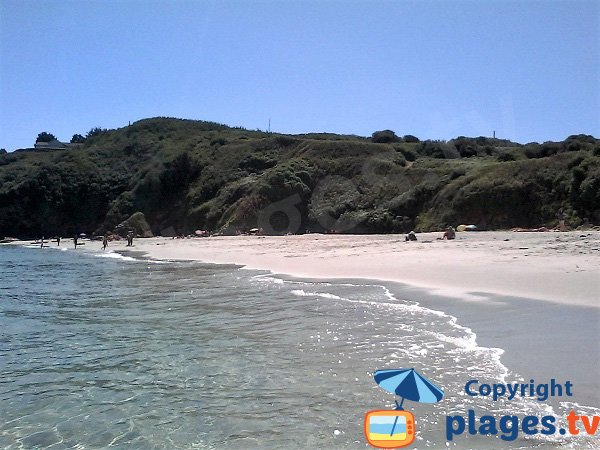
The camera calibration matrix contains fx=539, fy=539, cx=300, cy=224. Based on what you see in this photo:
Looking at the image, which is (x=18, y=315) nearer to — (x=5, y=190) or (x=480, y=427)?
(x=480, y=427)

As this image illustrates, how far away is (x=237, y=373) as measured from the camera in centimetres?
688

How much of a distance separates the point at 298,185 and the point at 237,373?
45113 mm

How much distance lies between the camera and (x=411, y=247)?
22141 millimetres

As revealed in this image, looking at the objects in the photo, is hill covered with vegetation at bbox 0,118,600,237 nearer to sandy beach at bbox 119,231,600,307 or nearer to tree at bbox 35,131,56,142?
sandy beach at bbox 119,231,600,307

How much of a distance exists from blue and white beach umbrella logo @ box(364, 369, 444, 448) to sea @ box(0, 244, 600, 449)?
0.30 feet

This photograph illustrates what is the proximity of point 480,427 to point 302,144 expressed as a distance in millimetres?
56363

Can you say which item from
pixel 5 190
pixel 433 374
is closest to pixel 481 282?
pixel 433 374

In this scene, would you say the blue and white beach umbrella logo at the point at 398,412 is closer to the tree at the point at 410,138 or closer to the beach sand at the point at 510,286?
the beach sand at the point at 510,286

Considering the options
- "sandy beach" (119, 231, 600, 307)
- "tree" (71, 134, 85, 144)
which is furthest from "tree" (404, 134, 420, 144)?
"tree" (71, 134, 85, 144)

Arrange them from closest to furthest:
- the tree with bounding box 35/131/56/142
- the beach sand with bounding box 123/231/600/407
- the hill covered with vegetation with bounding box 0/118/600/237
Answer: the beach sand with bounding box 123/231/600/407 < the hill covered with vegetation with bounding box 0/118/600/237 < the tree with bounding box 35/131/56/142

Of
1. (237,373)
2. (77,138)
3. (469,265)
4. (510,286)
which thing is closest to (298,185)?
(469,265)

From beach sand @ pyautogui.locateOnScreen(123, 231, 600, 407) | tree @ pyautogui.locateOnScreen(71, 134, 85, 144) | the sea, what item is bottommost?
the sea

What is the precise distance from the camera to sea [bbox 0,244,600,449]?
16.6 feet

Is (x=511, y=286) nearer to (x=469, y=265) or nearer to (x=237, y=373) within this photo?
(x=469, y=265)
